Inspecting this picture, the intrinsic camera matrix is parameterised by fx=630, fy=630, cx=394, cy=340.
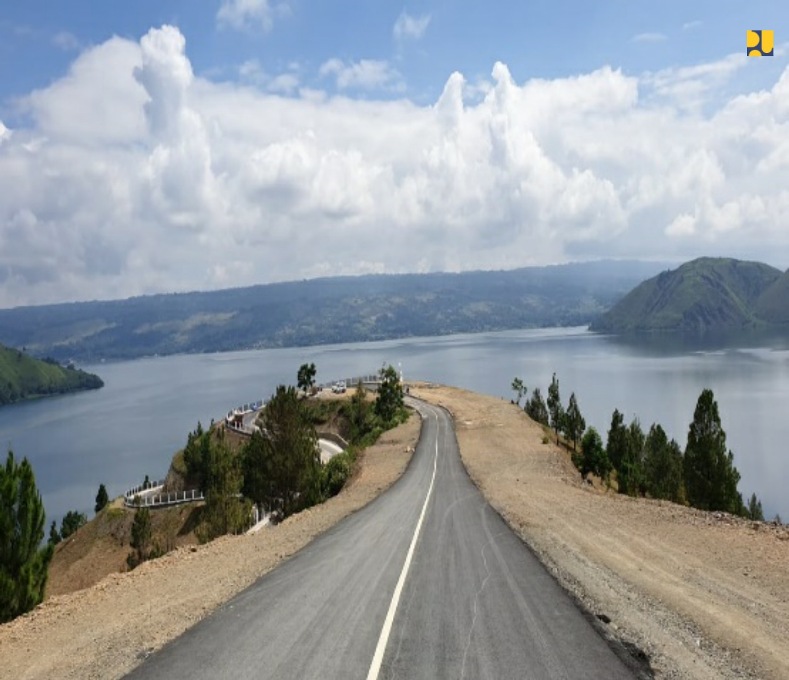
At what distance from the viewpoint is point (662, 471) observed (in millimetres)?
71125

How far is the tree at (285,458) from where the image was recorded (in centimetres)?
4053

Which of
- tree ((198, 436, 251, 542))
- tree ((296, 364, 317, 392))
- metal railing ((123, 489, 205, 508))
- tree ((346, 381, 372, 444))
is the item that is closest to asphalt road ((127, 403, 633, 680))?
tree ((198, 436, 251, 542))

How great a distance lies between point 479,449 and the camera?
56.5 meters

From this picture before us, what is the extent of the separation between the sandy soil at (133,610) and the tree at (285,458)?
14.2 m

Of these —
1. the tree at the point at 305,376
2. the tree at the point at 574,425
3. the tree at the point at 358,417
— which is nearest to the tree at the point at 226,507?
the tree at the point at 358,417

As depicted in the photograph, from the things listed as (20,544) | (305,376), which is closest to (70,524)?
(305,376)

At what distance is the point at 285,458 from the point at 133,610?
25.9 m

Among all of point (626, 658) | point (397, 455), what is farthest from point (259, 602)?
point (397, 455)

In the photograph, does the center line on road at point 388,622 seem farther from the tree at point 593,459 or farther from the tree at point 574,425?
the tree at point 574,425

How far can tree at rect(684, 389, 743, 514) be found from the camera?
4897cm

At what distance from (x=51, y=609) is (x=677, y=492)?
2499 inches

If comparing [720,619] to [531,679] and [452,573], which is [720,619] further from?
[452,573]

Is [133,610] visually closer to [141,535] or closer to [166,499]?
[141,535]

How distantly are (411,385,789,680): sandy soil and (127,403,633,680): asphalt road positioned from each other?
1037 mm
